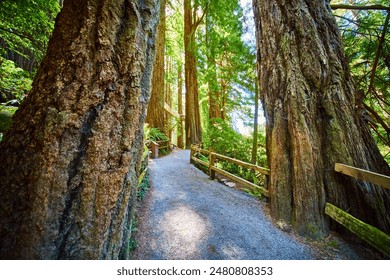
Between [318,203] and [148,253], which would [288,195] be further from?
[148,253]

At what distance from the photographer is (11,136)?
4.23 feet

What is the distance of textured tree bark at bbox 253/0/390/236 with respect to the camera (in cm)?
313

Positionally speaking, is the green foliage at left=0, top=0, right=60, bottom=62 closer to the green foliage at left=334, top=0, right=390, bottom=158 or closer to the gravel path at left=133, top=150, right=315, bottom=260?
the gravel path at left=133, top=150, right=315, bottom=260

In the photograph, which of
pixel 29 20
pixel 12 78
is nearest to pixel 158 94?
pixel 12 78

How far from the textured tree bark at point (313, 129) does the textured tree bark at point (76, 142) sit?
9.49ft

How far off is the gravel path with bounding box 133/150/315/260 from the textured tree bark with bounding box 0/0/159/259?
1333 millimetres

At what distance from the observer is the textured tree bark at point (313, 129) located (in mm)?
3131

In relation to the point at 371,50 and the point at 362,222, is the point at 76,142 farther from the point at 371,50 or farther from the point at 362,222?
the point at 371,50

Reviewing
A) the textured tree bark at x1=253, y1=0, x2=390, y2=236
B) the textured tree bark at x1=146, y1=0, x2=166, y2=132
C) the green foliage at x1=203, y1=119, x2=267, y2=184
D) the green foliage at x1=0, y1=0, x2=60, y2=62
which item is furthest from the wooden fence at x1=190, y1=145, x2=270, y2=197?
the green foliage at x1=0, y1=0, x2=60, y2=62

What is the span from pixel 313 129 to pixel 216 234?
2456 millimetres

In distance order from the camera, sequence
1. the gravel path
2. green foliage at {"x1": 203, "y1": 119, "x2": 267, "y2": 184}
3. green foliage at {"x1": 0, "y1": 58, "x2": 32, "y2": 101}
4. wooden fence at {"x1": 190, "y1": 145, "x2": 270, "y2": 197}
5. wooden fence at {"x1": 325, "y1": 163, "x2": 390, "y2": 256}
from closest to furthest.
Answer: wooden fence at {"x1": 325, "y1": 163, "x2": 390, "y2": 256} → the gravel path → green foliage at {"x1": 0, "y1": 58, "x2": 32, "y2": 101} → wooden fence at {"x1": 190, "y1": 145, "x2": 270, "y2": 197} → green foliage at {"x1": 203, "y1": 119, "x2": 267, "y2": 184}

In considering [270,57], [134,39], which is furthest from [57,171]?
[270,57]

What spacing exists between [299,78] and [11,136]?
12.9 feet

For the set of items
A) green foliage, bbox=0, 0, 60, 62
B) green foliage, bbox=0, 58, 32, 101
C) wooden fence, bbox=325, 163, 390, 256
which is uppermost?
green foliage, bbox=0, 0, 60, 62
